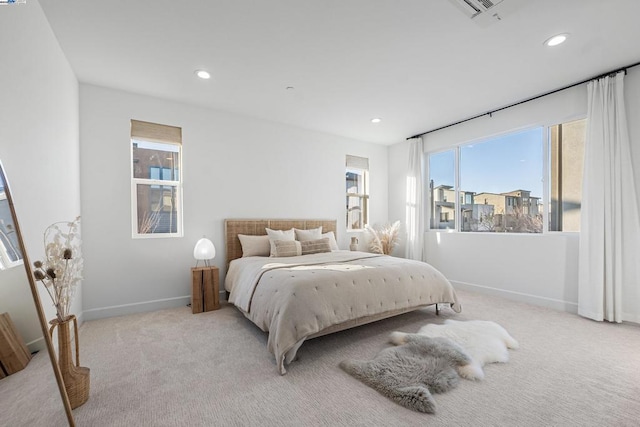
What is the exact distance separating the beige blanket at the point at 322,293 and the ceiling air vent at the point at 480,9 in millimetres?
2170

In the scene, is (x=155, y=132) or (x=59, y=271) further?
(x=155, y=132)

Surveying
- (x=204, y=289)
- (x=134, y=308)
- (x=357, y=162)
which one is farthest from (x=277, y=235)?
(x=357, y=162)

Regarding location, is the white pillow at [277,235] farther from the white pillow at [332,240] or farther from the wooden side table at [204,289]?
the wooden side table at [204,289]

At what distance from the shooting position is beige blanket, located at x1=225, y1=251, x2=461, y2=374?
2117 mm

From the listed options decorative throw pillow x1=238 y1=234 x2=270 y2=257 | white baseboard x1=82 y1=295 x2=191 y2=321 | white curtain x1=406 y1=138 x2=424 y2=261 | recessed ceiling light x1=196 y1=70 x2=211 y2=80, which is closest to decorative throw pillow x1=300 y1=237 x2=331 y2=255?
decorative throw pillow x1=238 y1=234 x2=270 y2=257

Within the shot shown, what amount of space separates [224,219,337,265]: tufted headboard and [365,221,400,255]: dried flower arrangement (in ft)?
3.86

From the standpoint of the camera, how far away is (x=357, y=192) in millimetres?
5512

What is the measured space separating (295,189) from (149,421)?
348 cm

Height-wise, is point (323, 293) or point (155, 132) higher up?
point (155, 132)

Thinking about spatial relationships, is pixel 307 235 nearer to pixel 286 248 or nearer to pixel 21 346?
pixel 286 248

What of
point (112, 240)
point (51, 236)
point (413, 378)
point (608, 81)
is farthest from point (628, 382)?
point (112, 240)

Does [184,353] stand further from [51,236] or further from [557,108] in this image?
[557,108]

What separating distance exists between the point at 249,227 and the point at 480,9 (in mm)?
3406

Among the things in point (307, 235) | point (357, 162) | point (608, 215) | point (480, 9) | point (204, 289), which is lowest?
point (204, 289)
